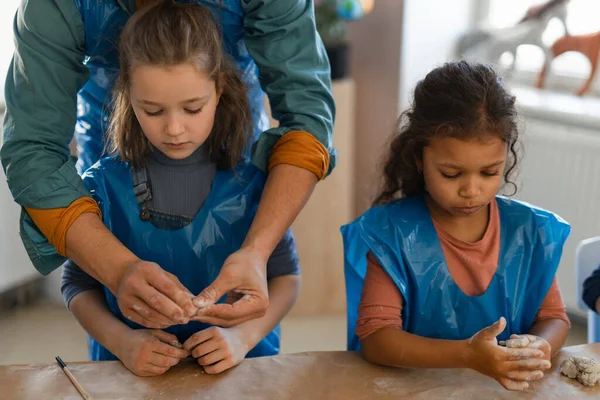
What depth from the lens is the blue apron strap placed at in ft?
4.81

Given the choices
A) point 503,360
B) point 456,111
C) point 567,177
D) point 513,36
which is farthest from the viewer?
point 513,36

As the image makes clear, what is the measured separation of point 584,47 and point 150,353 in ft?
7.06

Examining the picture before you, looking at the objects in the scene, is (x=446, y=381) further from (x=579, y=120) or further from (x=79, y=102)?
(x=579, y=120)

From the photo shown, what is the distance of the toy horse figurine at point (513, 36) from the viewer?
293cm

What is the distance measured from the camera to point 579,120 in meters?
2.80

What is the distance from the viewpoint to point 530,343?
1.30 m

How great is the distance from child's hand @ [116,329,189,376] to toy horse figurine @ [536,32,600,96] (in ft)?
6.85

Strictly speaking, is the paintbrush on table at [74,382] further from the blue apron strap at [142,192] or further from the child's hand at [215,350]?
the blue apron strap at [142,192]

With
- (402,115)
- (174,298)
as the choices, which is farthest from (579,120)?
(174,298)

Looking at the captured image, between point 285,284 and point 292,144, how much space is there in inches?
11.3

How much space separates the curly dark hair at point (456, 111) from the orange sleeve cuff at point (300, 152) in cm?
17

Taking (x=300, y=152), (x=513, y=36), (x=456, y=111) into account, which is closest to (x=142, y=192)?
(x=300, y=152)

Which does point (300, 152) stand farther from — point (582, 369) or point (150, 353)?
point (582, 369)

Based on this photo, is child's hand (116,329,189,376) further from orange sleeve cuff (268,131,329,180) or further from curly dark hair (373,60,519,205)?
curly dark hair (373,60,519,205)
